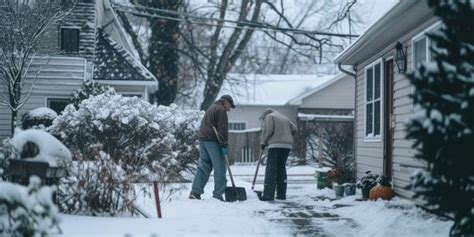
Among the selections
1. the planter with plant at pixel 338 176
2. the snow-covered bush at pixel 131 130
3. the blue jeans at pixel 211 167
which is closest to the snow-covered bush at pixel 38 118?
the snow-covered bush at pixel 131 130

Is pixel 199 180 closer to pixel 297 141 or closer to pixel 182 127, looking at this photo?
pixel 182 127

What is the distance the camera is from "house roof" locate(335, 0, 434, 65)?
27.1 ft

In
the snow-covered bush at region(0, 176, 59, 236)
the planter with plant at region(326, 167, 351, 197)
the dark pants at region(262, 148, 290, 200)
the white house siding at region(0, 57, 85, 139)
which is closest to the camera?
the snow-covered bush at region(0, 176, 59, 236)

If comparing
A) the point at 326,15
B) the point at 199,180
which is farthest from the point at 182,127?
the point at 326,15

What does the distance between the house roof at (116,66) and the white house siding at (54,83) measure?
105 centimetres

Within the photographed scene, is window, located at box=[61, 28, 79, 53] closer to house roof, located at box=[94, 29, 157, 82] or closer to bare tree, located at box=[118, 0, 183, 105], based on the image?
house roof, located at box=[94, 29, 157, 82]

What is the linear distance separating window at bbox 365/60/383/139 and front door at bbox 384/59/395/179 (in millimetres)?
293

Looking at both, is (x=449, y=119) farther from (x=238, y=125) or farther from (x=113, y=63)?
(x=238, y=125)

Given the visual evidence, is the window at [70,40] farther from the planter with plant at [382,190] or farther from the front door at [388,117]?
the planter with plant at [382,190]

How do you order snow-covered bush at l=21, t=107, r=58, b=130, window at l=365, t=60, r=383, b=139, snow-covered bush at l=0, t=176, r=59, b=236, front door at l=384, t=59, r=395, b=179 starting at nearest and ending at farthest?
1. snow-covered bush at l=0, t=176, r=59, b=236
2. front door at l=384, t=59, r=395, b=179
3. window at l=365, t=60, r=383, b=139
4. snow-covered bush at l=21, t=107, r=58, b=130

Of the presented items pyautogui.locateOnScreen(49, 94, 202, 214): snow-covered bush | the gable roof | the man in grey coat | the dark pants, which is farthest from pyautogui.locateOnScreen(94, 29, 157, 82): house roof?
the gable roof

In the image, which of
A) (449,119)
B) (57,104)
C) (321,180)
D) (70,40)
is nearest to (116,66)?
(70,40)

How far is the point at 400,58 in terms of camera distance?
33.0 feet

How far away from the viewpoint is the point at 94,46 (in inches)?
774
